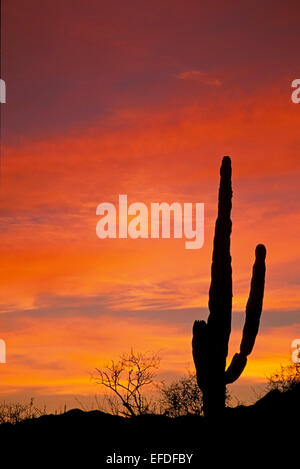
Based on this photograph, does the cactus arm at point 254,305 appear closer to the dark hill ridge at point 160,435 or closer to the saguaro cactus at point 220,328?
the saguaro cactus at point 220,328

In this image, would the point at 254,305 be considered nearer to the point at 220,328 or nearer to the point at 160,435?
the point at 220,328

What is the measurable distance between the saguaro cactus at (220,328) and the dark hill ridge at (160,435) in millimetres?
792

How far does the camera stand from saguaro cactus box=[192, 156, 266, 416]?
1731 cm

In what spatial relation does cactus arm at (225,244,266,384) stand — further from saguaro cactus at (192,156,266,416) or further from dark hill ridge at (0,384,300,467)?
dark hill ridge at (0,384,300,467)

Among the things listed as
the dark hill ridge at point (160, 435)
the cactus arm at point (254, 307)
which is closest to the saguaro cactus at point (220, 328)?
the cactus arm at point (254, 307)

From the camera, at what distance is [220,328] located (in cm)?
1739

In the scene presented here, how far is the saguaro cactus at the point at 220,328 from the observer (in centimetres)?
1731

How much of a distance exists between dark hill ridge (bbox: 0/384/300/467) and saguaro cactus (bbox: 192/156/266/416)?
792 millimetres

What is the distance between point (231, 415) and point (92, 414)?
402cm

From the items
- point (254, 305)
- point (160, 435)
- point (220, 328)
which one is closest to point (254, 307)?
point (254, 305)

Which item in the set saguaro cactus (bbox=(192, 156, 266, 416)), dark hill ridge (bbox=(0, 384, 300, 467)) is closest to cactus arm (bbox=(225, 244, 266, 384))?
saguaro cactus (bbox=(192, 156, 266, 416))
